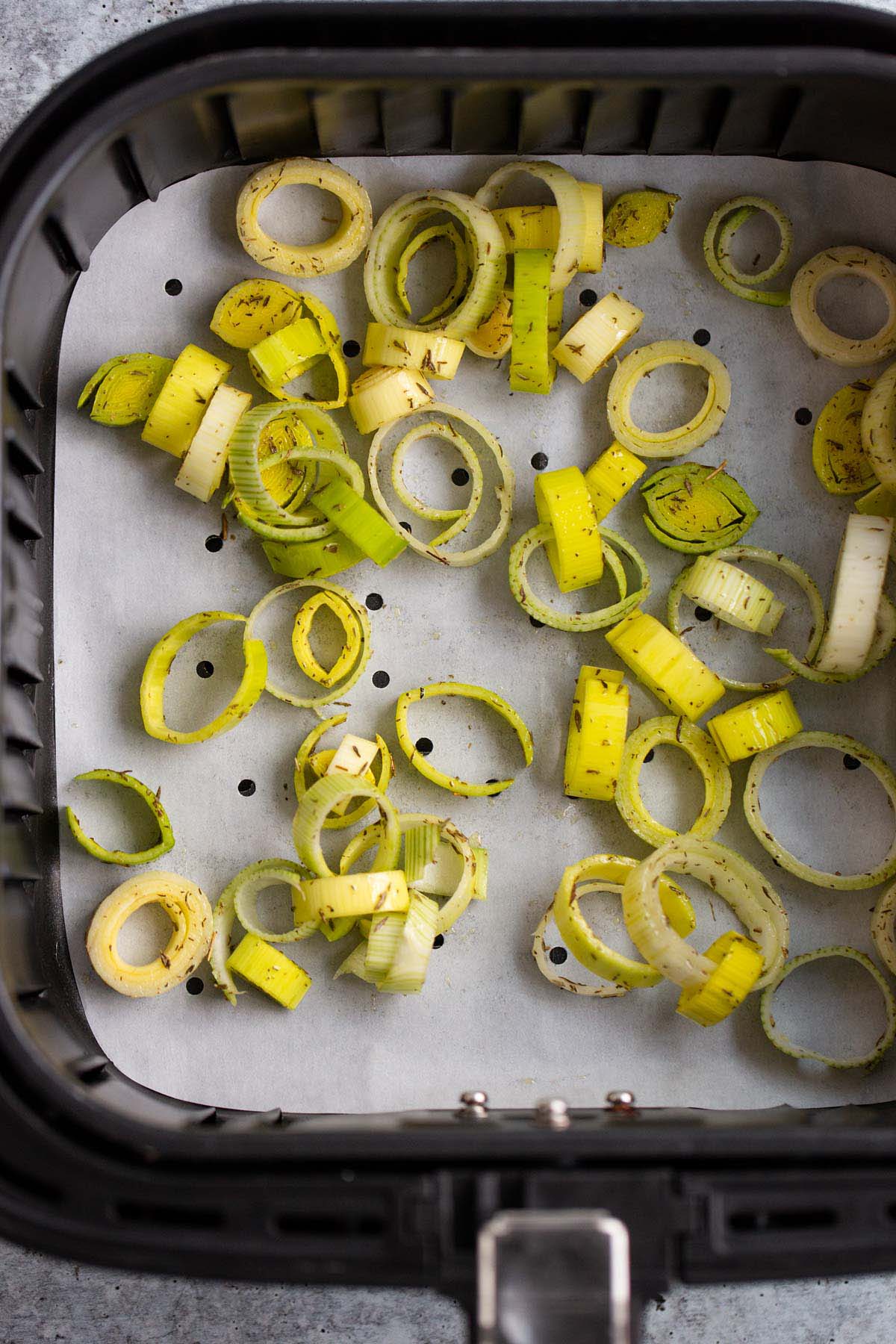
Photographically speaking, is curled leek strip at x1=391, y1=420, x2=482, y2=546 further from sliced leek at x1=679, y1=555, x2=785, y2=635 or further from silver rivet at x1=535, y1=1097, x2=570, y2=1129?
silver rivet at x1=535, y1=1097, x2=570, y2=1129

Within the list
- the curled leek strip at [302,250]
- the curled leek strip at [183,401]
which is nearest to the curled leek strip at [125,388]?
the curled leek strip at [183,401]

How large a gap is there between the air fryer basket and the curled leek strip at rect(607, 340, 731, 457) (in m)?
0.19

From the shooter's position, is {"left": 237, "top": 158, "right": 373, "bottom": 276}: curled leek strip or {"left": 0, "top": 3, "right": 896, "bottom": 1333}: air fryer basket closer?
{"left": 0, "top": 3, "right": 896, "bottom": 1333}: air fryer basket

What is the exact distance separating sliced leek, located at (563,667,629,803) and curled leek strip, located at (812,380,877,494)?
293 millimetres

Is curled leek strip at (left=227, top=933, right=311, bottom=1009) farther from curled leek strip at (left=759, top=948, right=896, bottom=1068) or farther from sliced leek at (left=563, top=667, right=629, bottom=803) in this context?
curled leek strip at (left=759, top=948, right=896, bottom=1068)

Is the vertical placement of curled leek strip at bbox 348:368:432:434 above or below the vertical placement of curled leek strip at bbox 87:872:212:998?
above

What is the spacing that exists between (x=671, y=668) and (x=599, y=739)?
0.32 feet

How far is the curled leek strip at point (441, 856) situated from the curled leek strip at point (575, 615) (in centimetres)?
22

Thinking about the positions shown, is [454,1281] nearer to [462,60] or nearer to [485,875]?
[485,875]

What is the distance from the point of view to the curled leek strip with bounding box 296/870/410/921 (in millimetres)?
978

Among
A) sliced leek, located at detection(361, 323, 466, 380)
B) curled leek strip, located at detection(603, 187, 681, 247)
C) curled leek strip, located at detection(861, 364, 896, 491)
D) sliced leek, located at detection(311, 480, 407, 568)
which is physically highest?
curled leek strip, located at detection(603, 187, 681, 247)

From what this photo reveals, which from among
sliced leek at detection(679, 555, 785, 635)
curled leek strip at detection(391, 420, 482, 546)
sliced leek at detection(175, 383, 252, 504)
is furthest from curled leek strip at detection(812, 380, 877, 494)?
sliced leek at detection(175, 383, 252, 504)

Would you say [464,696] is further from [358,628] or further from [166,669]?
[166,669]

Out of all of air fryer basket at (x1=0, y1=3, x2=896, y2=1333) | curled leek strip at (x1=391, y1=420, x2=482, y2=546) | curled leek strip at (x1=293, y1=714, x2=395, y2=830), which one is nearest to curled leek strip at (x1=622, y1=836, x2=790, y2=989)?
air fryer basket at (x1=0, y1=3, x2=896, y2=1333)
